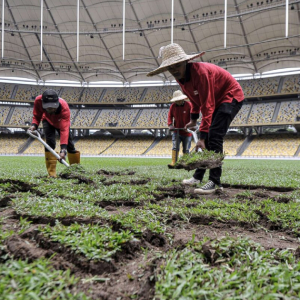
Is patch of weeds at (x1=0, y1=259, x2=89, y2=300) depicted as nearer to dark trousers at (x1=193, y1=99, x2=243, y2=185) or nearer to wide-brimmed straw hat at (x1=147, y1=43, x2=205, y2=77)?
wide-brimmed straw hat at (x1=147, y1=43, x2=205, y2=77)

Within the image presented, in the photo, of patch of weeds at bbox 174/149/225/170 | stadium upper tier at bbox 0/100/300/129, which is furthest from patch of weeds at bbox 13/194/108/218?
stadium upper tier at bbox 0/100/300/129

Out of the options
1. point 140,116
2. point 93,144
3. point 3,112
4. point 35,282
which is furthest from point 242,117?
point 35,282

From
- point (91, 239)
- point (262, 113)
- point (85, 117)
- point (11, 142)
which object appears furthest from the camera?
point (85, 117)

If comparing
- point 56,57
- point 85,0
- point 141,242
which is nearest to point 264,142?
point 85,0

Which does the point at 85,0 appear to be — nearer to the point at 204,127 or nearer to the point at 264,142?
the point at 264,142

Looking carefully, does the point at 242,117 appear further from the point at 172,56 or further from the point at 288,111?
the point at 172,56

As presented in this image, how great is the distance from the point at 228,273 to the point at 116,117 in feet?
122

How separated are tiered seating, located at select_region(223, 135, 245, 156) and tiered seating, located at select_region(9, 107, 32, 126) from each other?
25578 millimetres

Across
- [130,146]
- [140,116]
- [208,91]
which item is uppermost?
[208,91]

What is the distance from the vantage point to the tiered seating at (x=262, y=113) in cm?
3050

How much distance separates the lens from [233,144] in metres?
30.3

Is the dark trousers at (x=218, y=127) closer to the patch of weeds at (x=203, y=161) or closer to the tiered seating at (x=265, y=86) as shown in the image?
the patch of weeds at (x=203, y=161)

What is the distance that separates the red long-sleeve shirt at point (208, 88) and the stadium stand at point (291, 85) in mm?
Result: 31572

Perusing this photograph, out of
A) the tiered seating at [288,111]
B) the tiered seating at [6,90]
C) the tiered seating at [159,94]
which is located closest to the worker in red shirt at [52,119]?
the tiered seating at [288,111]
